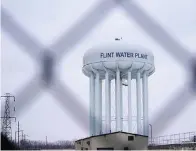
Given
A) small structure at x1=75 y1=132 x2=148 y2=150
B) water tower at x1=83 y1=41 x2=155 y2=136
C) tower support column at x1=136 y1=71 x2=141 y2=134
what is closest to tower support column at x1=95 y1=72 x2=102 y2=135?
water tower at x1=83 y1=41 x2=155 y2=136

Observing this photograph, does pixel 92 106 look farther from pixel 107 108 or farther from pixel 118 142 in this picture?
pixel 118 142

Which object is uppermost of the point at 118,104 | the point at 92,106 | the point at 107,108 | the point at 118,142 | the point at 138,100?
the point at 138,100

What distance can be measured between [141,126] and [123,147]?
54.6 ft

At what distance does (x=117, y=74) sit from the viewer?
139ft

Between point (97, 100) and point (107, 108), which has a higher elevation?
point (97, 100)

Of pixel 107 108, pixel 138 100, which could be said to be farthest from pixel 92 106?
pixel 138 100

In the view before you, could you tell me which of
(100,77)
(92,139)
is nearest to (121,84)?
(100,77)

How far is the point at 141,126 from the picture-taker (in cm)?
4275

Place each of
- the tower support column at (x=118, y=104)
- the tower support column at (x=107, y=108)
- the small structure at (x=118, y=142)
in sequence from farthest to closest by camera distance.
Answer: the tower support column at (x=107, y=108) → the tower support column at (x=118, y=104) → the small structure at (x=118, y=142)

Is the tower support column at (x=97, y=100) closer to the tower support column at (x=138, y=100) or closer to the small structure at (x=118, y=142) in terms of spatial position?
the tower support column at (x=138, y=100)

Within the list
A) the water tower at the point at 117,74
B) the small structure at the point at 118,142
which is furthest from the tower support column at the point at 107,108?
the small structure at the point at 118,142

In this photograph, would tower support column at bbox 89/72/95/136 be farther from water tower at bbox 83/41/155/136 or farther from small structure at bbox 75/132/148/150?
small structure at bbox 75/132/148/150

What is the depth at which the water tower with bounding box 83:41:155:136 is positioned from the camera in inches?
1665

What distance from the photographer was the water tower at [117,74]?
42.3 metres
